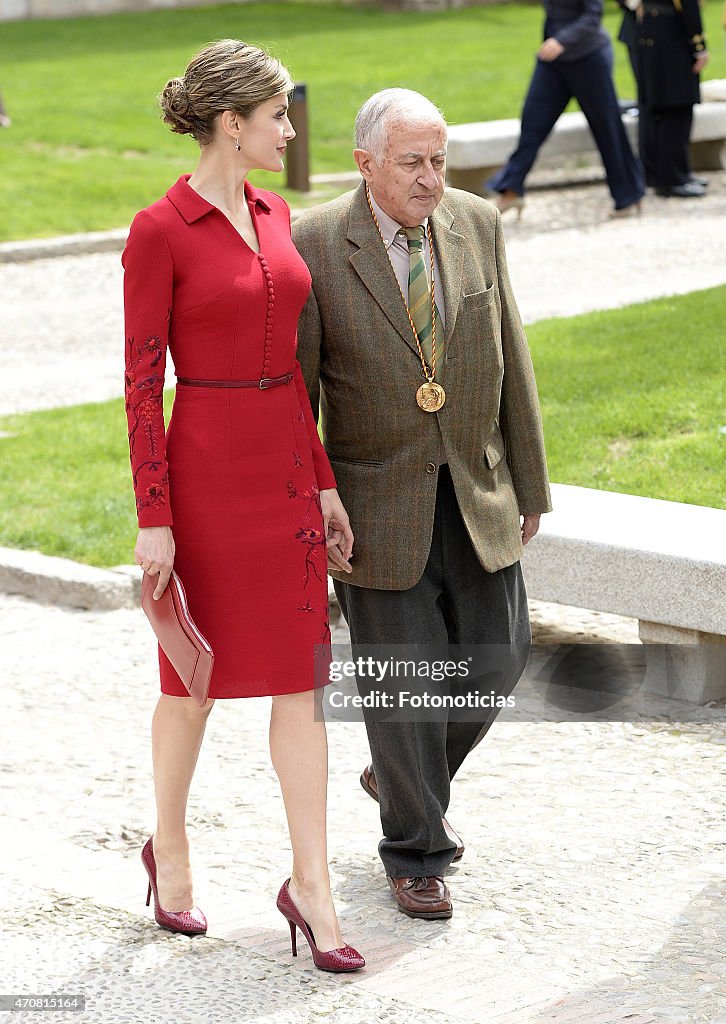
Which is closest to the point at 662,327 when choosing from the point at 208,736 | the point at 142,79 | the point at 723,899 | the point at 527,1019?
the point at 208,736

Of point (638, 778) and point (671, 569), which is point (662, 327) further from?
point (638, 778)

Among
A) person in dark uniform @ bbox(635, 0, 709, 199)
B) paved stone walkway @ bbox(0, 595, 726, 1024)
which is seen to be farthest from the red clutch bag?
person in dark uniform @ bbox(635, 0, 709, 199)

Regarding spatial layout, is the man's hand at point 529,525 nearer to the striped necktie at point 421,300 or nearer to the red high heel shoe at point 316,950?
the striped necktie at point 421,300

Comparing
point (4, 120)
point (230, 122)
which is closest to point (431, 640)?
point (230, 122)

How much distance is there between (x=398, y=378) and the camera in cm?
398

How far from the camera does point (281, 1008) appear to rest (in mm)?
3598

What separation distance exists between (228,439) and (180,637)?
0.43 m

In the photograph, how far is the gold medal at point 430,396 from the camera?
3.98 m

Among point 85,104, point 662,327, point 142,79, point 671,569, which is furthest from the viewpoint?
point 142,79

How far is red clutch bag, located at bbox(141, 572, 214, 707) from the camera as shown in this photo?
367cm

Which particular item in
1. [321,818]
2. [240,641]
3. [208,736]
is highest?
[240,641]

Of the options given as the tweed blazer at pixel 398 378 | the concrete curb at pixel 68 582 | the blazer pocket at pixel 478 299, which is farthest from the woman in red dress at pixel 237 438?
the concrete curb at pixel 68 582

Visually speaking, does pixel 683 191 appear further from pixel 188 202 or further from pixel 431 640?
pixel 188 202

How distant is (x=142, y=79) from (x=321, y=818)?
59.7 ft
